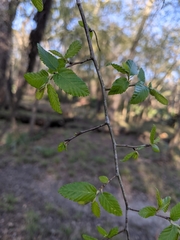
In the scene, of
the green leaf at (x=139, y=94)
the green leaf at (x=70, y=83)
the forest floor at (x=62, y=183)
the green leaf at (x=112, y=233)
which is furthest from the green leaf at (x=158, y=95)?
the forest floor at (x=62, y=183)

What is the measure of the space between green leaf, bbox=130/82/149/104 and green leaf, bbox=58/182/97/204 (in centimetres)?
24

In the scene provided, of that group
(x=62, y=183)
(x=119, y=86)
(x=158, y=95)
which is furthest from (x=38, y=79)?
(x=62, y=183)

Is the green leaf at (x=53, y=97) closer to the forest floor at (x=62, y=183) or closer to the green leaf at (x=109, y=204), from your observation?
the green leaf at (x=109, y=204)

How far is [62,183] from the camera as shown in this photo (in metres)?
5.58

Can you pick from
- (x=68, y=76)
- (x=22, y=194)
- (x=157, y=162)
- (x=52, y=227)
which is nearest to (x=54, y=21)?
(x=22, y=194)

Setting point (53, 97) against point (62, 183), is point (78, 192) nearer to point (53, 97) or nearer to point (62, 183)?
point (53, 97)

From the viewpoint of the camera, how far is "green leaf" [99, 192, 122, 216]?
46cm

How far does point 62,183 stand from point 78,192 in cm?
540

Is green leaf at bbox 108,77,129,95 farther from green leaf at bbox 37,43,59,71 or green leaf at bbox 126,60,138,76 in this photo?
green leaf at bbox 37,43,59,71

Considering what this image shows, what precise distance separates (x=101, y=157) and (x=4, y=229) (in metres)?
4.30

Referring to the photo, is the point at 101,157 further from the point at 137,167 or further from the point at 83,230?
the point at 83,230

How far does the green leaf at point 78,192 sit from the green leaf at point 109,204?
23 millimetres

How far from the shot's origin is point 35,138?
27.1ft

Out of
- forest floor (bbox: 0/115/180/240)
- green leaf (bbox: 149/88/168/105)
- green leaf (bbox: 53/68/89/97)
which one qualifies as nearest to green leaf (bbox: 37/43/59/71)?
green leaf (bbox: 53/68/89/97)
